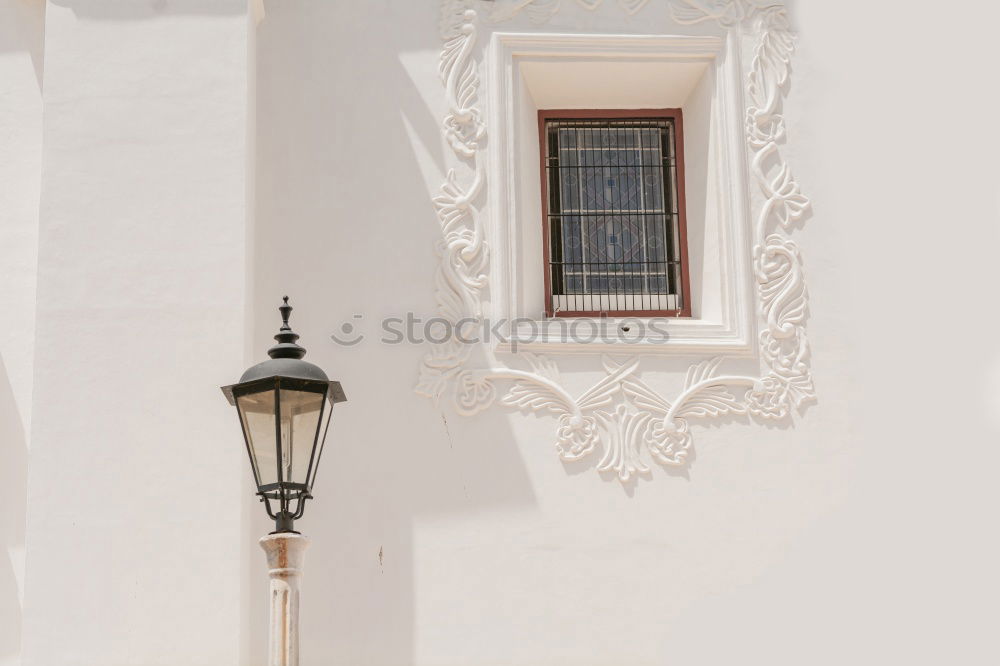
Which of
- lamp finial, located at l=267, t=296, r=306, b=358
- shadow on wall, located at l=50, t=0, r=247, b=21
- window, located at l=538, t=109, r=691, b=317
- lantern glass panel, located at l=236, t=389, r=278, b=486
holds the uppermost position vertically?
shadow on wall, located at l=50, t=0, r=247, b=21

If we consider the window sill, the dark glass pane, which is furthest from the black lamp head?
the dark glass pane

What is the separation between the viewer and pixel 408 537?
22.3 ft

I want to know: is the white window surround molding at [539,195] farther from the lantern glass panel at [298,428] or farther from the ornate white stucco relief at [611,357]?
the lantern glass panel at [298,428]

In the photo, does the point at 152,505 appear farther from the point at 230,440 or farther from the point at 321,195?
the point at 321,195

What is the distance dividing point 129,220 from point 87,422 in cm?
91

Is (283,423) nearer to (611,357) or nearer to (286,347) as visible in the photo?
(286,347)

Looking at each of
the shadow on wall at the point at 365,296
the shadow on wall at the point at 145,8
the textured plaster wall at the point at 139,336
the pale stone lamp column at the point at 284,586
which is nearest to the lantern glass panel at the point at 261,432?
the pale stone lamp column at the point at 284,586

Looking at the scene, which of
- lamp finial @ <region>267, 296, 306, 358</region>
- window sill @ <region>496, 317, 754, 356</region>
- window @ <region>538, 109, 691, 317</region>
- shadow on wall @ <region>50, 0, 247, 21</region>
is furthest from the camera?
window @ <region>538, 109, 691, 317</region>

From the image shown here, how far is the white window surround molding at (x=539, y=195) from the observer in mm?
7156

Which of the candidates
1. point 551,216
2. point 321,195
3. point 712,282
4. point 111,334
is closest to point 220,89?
point 321,195

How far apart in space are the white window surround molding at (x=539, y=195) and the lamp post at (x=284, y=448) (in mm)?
1787

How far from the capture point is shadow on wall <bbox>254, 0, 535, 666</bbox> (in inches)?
265

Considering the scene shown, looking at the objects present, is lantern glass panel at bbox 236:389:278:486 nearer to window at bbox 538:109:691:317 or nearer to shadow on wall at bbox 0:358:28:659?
shadow on wall at bbox 0:358:28:659

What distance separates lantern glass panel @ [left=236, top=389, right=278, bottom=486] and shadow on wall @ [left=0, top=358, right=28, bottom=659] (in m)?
1.82
